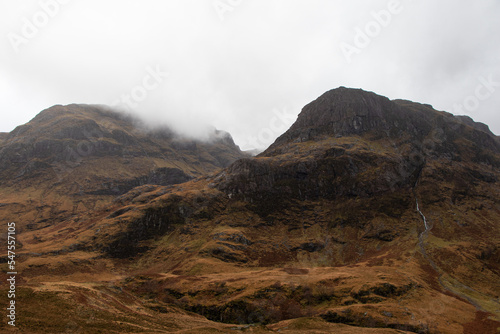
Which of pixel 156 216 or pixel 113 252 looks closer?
pixel 113 252

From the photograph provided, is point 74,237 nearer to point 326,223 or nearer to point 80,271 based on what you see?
point 80,271

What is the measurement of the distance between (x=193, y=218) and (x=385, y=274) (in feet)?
410

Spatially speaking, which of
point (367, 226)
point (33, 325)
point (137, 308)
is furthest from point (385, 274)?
point (33, 325)

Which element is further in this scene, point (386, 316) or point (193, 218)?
point (193, 218)

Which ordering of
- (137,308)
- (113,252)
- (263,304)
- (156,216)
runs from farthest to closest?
(156,216), (113,252), (263,304), (137,308)

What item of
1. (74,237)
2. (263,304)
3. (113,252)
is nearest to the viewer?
(263,304)

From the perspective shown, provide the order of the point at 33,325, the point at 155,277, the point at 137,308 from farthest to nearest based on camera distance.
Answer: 1. the point at 155,277
2. the point at 137,308
3. the point at 33,325

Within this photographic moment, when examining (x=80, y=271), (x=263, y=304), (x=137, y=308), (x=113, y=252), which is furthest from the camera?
(x=113, y=252)

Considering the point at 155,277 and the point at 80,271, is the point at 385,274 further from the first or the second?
the point at 80,271

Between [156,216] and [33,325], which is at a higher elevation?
[156,216]

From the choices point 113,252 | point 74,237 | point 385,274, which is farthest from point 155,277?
point 385,274

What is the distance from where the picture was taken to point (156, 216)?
633 ft

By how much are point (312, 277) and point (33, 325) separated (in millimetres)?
94668

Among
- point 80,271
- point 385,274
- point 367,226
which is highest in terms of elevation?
point 367,226
